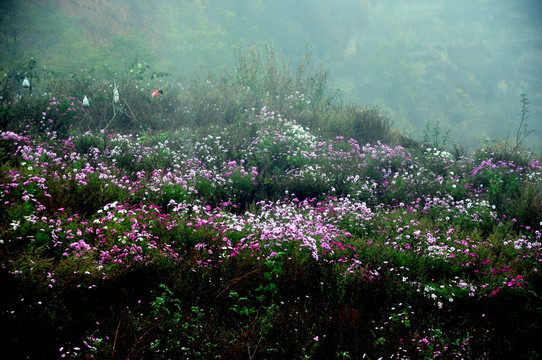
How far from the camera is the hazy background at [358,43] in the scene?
1933cm

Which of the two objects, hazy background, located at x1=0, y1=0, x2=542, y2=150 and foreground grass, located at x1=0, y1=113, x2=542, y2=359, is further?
hazy background, located at x1=0, y1=0, x2=542, y2=150

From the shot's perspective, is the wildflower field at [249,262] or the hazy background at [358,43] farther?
the hazy background at [358,43]

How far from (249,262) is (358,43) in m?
31.3

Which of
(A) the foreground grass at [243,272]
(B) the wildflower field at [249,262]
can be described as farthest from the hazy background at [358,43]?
(A) the foreground grass at [243,272]

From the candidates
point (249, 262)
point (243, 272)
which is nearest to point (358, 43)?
point (249, 262)

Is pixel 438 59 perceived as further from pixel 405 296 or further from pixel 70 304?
pixel 70 304

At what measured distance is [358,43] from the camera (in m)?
31.1

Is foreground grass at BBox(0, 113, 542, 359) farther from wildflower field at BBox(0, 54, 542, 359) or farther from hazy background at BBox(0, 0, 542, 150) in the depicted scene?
hazy background at BBox(0, 0, 542, 150)

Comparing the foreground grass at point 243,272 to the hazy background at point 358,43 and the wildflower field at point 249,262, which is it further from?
the hazy background at point 358,43

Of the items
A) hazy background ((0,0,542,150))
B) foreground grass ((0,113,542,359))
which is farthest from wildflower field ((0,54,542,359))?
hazy background ((0,0,542,150))

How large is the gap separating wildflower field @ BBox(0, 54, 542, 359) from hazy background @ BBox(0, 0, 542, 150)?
1483cm

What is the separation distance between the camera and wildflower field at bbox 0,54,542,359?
114 inches

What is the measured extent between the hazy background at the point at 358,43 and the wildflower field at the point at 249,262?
14833 millimetres

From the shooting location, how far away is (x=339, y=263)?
431 cm
